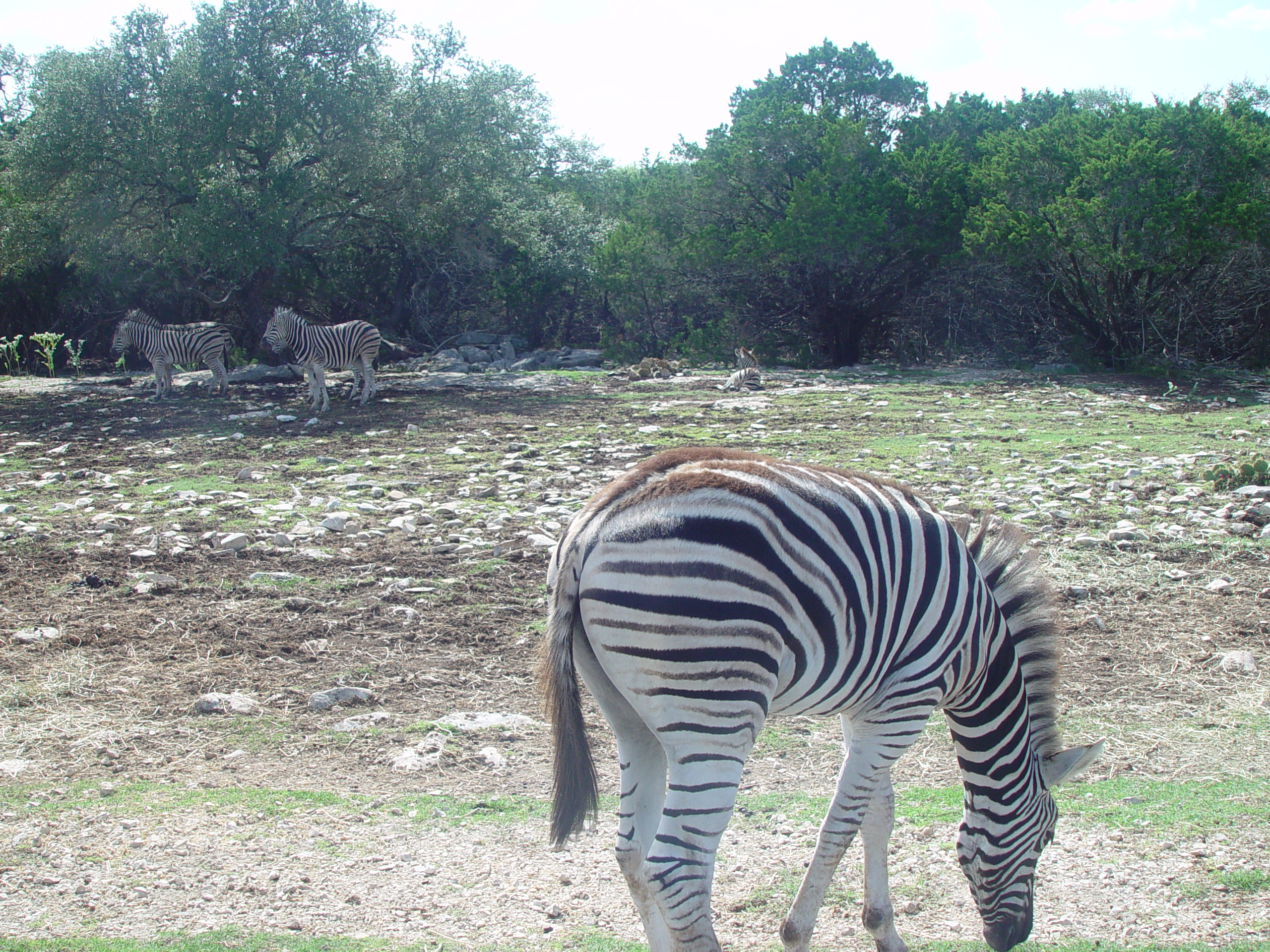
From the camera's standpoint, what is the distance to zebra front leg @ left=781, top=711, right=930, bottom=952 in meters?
2.96

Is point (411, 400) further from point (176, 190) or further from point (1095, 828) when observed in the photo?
point (1095, 828)

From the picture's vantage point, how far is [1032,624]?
127 inches

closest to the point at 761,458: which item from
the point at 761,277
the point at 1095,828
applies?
the point at 1095,828

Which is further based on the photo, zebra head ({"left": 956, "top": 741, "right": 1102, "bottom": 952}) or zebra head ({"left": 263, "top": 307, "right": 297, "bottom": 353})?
zebra head ({"left": 263, "top": 307, "right": 297, "bottom": 353})

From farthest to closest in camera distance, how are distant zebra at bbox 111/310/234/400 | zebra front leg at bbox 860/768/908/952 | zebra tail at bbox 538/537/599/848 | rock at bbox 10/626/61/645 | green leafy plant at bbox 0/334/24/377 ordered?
green leafy plant at bbox 0/334/24/377
distant zebra at bbox 111/310/234/400
rock at bbox 10/626/61/645
zebra front leg at bbox 860/768/908/952
zebra tail at bbox 538/537/599/848

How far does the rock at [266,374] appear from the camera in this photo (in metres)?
20.3

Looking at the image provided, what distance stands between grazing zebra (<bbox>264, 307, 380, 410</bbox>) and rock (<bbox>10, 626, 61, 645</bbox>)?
37.0 ft

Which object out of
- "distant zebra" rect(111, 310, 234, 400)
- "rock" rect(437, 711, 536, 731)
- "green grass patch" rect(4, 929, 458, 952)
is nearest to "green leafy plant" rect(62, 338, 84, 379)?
"distant zebra" rect(111, 310, 234, 400)

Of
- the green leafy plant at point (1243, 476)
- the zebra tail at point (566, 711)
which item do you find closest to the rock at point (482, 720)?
the zebra tail at point (566, 711)

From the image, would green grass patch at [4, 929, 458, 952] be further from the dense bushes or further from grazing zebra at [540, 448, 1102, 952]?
the dense bushes

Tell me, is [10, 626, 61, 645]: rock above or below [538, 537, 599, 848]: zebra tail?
below

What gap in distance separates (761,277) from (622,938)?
22.4 m

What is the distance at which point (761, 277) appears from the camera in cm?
2417

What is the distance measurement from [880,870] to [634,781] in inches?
36.7
